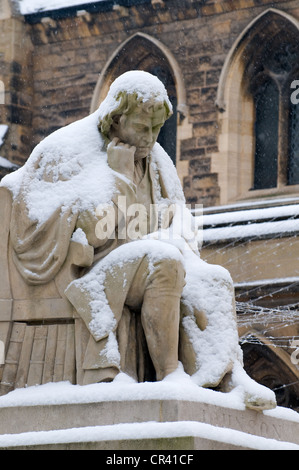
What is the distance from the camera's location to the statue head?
9.91 metres

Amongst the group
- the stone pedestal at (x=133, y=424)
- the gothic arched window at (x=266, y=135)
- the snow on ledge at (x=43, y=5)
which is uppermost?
A: the snow on ledge at (x=43, y=5)

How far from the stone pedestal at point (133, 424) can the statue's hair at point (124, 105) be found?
1.52 meters

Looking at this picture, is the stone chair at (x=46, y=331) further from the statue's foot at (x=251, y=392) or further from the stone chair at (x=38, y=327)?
the statue's foot at (x=251, y=392)

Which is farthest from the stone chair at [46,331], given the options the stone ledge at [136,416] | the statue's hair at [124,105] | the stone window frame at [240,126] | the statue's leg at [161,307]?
the stone window frame at [240,126]

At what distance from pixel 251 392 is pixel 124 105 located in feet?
5.60

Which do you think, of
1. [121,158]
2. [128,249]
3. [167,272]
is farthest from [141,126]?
[167,272]

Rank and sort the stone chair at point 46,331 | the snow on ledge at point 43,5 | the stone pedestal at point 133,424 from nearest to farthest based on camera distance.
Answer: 1. the stone pedestal at point 133,424
2. the stone chair at point 46,331
3. the snow on ledge at point 43,5

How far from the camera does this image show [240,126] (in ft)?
76.9

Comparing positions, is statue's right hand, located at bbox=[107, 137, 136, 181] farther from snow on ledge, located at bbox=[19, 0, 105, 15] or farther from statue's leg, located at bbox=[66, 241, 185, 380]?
snow on ledge, located at bbox=[19, 0, 105, 15]

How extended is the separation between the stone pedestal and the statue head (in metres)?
1.47

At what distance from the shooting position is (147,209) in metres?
10.1

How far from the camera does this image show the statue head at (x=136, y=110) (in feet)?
32.5
